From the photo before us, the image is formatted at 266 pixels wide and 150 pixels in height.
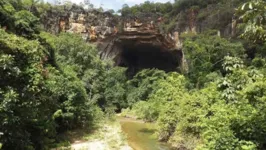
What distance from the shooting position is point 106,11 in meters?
34.2

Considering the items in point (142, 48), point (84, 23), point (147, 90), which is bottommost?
point (147, 90)

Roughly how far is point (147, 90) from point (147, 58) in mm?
11340

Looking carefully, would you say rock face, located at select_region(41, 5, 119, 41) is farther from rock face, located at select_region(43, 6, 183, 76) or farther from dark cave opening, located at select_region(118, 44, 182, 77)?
dark cave opening, located at select_region(118, 44, 182, 77)

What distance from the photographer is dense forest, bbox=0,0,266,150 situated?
295 inches

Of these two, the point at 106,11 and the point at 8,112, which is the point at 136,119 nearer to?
the point at 106,11

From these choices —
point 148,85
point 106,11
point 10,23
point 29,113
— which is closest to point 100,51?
point 106,11

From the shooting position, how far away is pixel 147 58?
41.7 meters

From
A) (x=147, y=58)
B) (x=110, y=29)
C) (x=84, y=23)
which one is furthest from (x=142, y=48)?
(x=84, y=23)

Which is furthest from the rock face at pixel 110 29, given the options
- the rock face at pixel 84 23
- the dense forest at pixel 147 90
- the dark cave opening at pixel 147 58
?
the dense forest at pixel 147 90

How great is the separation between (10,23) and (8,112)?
5948 millimetres

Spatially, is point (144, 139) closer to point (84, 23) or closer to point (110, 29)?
point (110, 29)

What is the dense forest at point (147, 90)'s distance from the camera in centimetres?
749

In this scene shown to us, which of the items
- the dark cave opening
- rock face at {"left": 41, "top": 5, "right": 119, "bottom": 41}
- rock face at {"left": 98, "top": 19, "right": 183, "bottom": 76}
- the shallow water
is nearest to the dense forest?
the shallow water

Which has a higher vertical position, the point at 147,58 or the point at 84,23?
the point at 84,23
